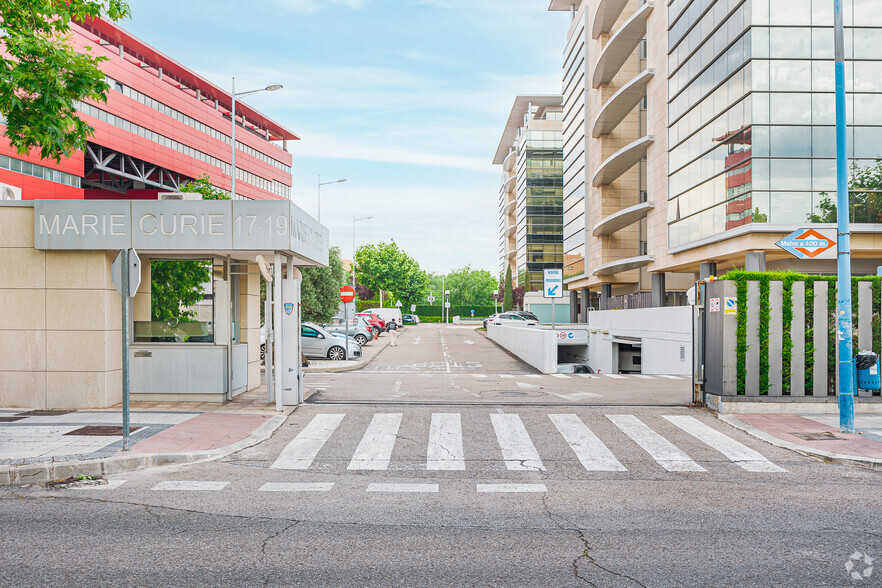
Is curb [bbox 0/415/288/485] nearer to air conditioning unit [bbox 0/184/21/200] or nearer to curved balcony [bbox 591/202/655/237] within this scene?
air conditioning unit [bbox 0/184/21/200]

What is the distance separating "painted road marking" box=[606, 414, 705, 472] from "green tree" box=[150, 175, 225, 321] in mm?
8388

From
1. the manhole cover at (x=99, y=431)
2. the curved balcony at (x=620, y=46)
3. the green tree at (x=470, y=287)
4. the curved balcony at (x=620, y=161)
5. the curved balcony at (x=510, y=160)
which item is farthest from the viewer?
the green tree at (x=470, y=287)

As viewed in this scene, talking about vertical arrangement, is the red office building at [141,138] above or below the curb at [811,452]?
above

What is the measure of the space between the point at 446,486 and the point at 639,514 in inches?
87.7

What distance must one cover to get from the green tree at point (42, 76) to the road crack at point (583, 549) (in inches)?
410

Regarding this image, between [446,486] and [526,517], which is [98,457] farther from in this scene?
[526,517]

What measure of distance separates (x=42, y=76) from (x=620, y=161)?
36994mm

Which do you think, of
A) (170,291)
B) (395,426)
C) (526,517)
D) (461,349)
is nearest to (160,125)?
(461,349)

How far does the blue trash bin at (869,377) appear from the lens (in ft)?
37.3

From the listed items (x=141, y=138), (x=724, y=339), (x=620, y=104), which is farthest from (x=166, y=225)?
(x=141, y=138)

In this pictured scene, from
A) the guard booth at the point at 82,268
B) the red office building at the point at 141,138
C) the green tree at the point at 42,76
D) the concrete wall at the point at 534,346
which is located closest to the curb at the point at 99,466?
the guard booth at the point at 82,268

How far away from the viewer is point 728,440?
32.9ft

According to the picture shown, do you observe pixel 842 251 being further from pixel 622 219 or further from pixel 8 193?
pixel 622 219

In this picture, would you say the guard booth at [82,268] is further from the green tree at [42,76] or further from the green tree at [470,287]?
the green tree at [470,287]
